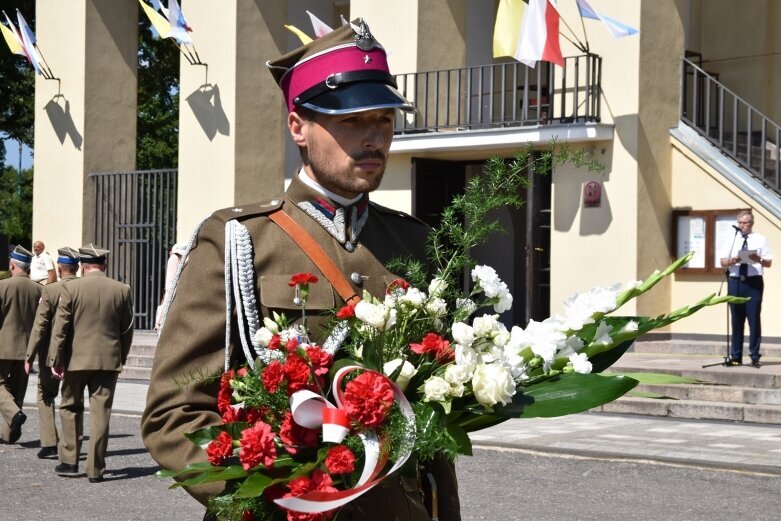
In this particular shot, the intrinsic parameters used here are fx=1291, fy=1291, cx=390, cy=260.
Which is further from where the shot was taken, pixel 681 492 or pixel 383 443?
pixel 681 492

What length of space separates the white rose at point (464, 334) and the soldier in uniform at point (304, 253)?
0.90ft

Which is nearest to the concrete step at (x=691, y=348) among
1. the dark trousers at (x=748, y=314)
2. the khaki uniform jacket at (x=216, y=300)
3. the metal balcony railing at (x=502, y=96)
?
the dark trousers at (x=748, y=314)

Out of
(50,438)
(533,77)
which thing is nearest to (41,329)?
(50,438)

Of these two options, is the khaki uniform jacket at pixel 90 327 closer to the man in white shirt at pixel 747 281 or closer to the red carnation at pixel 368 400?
the man in white shirt at pixel 747 281

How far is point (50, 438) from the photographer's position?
35.6ft

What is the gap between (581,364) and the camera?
2.55 meters

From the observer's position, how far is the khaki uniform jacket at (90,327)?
10164mm

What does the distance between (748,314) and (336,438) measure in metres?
12.4

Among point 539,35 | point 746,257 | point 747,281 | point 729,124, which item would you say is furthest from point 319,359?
point 729,124

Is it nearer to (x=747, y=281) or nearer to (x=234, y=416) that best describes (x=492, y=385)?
(x=234, y=416)

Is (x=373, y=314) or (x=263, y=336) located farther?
(x=263, y=336)

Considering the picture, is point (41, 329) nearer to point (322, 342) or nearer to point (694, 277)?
point (322, 342)

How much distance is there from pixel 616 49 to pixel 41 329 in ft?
31.9

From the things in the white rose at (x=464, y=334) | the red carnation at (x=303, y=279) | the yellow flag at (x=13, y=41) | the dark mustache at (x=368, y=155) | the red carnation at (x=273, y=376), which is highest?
the yellow flag at (x=13, y=41)
